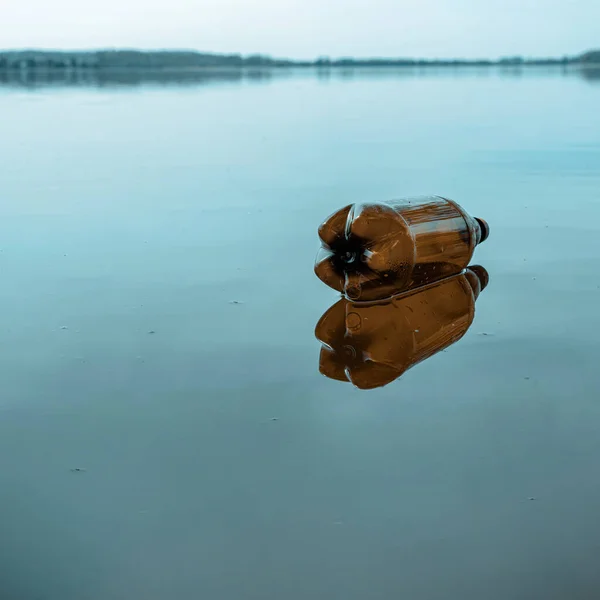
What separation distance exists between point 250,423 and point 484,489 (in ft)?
1.88

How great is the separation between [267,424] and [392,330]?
701mm

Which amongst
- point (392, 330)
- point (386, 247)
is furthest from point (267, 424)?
point (386, 247)

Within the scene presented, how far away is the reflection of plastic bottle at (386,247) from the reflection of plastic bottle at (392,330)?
0.18 ft

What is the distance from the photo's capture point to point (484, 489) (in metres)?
1.71

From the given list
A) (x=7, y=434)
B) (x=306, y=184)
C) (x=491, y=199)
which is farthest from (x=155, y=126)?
(x=7, y=434)

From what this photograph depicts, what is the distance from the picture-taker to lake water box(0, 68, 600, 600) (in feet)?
4.87

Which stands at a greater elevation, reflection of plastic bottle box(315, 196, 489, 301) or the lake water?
reflection of plastic bottle box(315, 196, 489, 301)

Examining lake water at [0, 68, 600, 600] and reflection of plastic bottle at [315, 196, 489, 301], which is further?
reflection of plastic bottle at [315, 196, 489, 301]

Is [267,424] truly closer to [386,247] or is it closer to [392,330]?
[392,330]

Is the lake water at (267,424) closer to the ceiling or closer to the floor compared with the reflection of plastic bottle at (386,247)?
closer to the floor

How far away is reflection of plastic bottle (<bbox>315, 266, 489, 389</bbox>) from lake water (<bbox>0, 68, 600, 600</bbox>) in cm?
5

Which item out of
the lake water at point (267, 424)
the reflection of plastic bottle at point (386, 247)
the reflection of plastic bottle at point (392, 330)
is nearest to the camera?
the lake water at point (267, 424)

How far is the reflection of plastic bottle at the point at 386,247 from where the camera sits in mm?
2783

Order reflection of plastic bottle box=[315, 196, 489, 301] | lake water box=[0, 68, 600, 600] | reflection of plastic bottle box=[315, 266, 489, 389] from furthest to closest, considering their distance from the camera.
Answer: reflection of plastic bottle box=[315, 196, 489, 301], reflection of plastic bottle box=[315, 266, 489, 389], lake water box=[0, 68, 600, 600]
